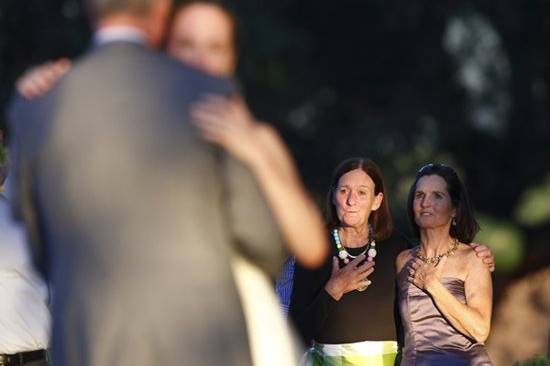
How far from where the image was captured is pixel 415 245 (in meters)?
8.78

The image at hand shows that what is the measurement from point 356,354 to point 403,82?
66.9ft

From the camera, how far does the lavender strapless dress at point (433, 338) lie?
8180mm

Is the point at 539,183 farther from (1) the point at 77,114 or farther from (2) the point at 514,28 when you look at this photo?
(1) the point at 77,114

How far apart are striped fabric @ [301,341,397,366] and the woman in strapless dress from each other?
7 cm

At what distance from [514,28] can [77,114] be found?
2302 cm

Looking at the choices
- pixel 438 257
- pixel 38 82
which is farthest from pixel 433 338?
pixel 38 82

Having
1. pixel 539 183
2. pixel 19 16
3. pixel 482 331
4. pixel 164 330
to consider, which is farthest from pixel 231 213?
pixel 539 183

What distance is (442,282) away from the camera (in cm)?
833

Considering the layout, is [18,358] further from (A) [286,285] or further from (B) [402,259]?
(B) [402,259]

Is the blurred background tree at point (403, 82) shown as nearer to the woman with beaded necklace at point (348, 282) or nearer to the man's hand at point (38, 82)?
the woman with beaded necklace at point (348, 282)

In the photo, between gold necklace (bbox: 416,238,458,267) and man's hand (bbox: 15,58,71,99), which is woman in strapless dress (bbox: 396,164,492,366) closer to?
gold necklace (bbox: 416,238,458,267)

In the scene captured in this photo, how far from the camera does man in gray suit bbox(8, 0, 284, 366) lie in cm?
428

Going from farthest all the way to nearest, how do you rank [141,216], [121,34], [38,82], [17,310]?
[17,310] → [38,82] → [121,34] → [141,216]

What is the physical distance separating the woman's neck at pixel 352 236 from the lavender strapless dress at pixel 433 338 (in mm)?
425
